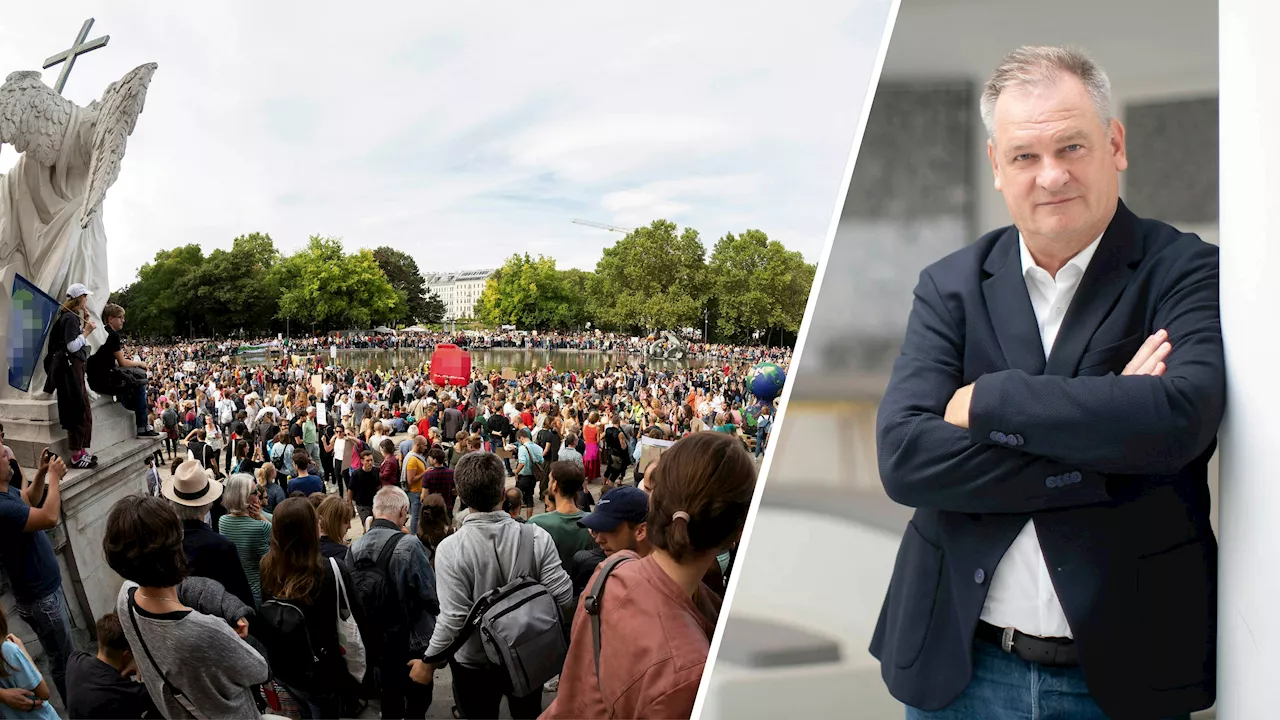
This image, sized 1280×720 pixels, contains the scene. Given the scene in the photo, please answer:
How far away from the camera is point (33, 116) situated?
16.5 feet

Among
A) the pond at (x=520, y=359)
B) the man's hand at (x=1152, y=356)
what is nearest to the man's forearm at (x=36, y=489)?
the man's hand at (x=1152, y=356)

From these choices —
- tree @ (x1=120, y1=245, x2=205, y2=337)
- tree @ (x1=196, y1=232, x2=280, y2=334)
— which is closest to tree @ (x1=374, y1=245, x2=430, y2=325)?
tree @ (x1=196, y1=232, x2=280, y2=334)

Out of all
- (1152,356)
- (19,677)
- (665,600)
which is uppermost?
(1152,356)

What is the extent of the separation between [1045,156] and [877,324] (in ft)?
2.37

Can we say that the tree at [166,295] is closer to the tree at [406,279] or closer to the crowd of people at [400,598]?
the tree at [406,279]

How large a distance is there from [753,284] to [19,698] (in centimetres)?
→ 3310

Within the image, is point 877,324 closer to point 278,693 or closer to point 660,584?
point 660,584

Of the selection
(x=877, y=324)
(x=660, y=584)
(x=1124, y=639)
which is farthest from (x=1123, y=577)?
(x=877, y=324)

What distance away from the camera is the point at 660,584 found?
135 centimetres

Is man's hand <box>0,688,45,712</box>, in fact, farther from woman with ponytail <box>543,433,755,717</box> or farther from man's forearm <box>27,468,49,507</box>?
woman with ponytail <box>543,433,755,717</box>

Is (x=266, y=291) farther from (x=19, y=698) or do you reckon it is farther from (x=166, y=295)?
(x=19, y=698)

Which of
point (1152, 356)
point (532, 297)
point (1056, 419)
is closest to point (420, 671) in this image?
point (1056, 419)

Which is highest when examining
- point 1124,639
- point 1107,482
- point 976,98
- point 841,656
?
→ point 976,98

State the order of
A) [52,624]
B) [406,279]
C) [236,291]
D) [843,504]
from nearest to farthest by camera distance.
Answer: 1. [843,504]
2. [52,624]
3. [236,291]
4. [406,279]
